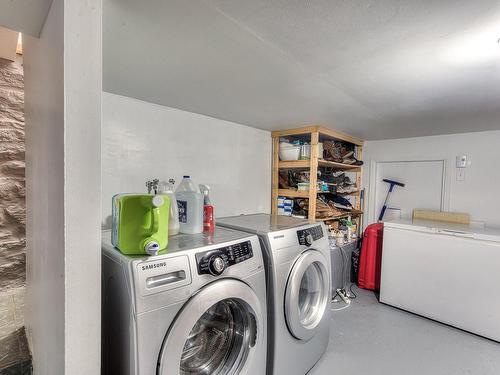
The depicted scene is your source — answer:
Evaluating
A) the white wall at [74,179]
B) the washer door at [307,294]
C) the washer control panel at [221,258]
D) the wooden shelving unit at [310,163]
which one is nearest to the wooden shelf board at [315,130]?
the wooden shelving unit at [310,163]

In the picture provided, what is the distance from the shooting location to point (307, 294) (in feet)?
5.94

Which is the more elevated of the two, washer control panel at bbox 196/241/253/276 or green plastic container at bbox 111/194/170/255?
green plastic container at bbox 111/194/170/255

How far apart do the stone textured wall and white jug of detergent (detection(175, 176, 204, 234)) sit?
97cm

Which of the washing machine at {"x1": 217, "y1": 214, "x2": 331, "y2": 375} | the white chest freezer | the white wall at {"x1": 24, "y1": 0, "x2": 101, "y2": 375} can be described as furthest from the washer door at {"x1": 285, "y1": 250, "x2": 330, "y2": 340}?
the white chest freezer

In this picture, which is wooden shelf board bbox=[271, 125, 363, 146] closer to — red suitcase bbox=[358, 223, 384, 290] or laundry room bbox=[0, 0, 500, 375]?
laundry room bbox=[0, 0, 500, 375]

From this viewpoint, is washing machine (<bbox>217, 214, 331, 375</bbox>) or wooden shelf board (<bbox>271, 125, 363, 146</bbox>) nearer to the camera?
washing machine (<bbox>217, 214, 331, 375</bbox>)

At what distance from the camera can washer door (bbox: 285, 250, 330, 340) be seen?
1438 mm

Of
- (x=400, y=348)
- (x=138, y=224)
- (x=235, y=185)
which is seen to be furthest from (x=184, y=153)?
(x=400, y=348)

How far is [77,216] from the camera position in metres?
0.76

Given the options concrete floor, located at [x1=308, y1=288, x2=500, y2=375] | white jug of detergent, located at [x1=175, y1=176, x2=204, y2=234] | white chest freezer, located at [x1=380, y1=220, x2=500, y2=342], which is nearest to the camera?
white jug of detergent, located at [x1=175, y1=176, x2=204, y2=234]

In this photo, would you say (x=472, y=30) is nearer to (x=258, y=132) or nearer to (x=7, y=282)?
(x=258, y=132)

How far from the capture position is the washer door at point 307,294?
56.6 inches

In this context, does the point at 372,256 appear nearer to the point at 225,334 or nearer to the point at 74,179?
the point at 225,334

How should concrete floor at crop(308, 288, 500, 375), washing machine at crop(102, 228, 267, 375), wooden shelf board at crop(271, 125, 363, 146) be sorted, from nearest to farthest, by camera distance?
washing machine at crop(102, 228, 267, 375)
concrete floor at crop(308, 288, 500, 375)
wooden shelf board at crop(271, 125, 363, 146)
